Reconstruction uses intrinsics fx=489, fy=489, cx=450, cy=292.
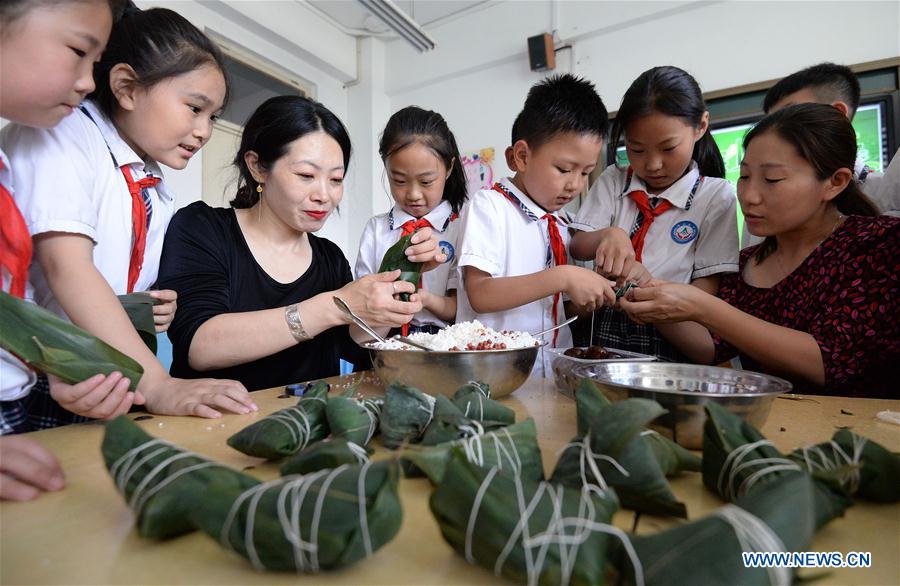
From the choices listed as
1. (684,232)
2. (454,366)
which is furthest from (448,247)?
(454,366)

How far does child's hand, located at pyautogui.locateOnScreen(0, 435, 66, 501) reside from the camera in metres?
0.62

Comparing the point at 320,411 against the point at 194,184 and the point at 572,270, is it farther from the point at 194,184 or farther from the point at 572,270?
the point at 194,184

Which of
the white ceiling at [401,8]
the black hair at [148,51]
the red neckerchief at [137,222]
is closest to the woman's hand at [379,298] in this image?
the red neckerchief at [137,222]

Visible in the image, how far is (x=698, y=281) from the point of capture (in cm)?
190

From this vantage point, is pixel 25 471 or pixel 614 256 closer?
pixel 25 471

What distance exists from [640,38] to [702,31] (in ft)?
1.55

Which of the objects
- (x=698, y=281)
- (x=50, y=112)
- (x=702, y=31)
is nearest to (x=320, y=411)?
(x=50, y=112)

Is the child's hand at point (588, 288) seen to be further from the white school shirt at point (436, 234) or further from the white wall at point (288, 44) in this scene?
the white wall at point (288, 44)

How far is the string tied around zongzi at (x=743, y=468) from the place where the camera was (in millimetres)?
574

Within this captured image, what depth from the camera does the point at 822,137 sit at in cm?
154

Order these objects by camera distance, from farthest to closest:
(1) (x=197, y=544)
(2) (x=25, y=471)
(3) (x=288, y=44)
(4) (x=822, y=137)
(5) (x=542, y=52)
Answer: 1. (3) (x=288, y=44)
2. (5) (x=542, y=52)
3. (4) (x=822, y=137)
4. (2) (x=25, y=471)
5. (1) (x=197, y=544)

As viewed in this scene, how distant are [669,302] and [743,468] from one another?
94cm

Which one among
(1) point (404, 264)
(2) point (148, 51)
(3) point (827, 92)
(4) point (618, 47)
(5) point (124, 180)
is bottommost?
(1) point (404, 264)

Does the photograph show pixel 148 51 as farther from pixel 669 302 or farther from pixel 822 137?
pixel 822 137
